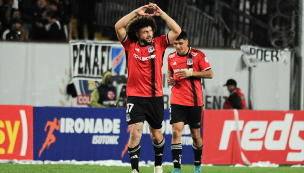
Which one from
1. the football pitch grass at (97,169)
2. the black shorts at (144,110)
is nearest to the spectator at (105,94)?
the football pitch grass at (97,169)

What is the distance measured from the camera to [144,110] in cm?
655

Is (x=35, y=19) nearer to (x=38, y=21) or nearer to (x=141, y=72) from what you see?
(x=38, y=21)

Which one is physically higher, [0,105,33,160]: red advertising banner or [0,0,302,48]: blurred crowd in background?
[0,0,302,48]: blurred crowd in background

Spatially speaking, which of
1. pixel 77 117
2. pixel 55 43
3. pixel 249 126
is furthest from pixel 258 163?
pixel 55 43

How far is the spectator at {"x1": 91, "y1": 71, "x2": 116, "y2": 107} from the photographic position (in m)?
11.5

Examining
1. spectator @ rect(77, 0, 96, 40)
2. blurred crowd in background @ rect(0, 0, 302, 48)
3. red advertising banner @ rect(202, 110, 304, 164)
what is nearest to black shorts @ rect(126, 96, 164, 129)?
red advertising banner @ rect(202, 110, 304, 164)

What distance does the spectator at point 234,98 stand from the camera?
12156mm

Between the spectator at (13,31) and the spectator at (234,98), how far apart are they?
215 inches

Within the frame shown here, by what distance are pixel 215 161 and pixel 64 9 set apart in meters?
5.57

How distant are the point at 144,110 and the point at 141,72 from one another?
0.51m

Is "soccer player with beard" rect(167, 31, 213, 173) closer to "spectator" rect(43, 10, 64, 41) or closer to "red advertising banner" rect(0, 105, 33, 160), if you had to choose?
"red advertising banner" rect(0, 105, 33, 160)

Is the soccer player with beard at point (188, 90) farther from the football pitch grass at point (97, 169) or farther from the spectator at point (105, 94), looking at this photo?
the spectator at point (105, 94)

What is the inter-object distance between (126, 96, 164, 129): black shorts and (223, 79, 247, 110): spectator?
5.73 meters

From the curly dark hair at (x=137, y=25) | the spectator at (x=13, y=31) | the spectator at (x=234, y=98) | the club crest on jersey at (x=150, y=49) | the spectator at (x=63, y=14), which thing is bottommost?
the spectator at (x=234, y=98)
